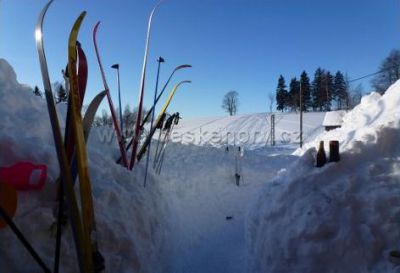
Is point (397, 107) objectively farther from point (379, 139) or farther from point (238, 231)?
point (238, 231)

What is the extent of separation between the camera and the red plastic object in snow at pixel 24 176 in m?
2.58

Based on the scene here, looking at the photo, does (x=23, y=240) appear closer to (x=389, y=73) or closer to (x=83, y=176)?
(x=83, y=176)

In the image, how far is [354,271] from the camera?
8.79ft

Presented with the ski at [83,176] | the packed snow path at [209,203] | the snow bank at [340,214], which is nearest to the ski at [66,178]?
the ski at [83,176]

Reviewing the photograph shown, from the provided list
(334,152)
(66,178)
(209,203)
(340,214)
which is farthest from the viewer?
(209,203)

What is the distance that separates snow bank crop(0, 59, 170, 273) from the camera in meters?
2.47

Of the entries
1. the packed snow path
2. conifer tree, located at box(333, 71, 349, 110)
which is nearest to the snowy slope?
conifer tree, located at box(333, 71, 349, 110)

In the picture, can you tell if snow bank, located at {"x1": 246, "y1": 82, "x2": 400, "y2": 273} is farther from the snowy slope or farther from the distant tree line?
the distant tree line

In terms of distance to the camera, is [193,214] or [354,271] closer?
[354,271]

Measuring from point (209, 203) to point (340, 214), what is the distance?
4.50 metres

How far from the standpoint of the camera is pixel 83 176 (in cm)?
268

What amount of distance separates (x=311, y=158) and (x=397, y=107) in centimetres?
160

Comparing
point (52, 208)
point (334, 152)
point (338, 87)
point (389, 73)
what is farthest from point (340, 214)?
point (338, 87)

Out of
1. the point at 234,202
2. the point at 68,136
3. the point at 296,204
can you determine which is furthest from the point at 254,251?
the point at 234,202
